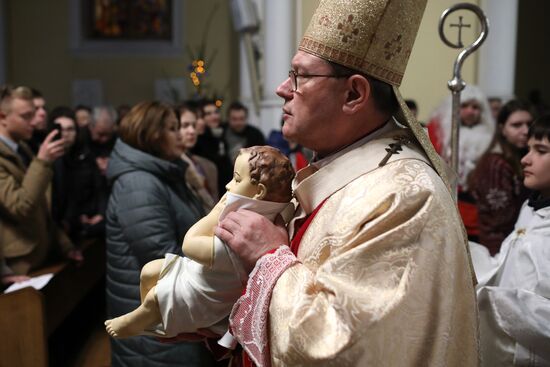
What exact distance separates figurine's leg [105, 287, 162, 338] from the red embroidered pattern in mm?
276

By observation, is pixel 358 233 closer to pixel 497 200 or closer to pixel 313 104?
pixel 313 104

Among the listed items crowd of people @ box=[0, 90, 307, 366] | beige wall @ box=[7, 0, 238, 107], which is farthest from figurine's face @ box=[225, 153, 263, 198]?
beige wall @ box=[7, 0, 238, 107]

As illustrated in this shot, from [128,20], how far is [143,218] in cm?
1086

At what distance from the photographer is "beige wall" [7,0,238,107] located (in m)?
12.5

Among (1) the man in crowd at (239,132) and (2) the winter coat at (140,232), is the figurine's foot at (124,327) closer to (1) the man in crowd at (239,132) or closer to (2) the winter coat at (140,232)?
(2) the winter coat at (140,232)

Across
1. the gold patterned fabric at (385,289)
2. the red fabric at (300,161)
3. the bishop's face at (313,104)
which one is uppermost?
the bishop's face at (313,104)

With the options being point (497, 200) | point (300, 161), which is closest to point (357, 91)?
point (497, 200)

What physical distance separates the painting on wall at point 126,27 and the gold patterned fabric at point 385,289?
11640mm

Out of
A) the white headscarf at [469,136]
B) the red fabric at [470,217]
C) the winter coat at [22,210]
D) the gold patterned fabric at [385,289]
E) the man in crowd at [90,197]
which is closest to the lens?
A: the gold patterned fabric at [385,289]

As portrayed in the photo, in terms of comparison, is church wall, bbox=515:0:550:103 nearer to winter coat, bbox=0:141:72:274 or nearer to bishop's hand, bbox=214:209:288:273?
winter coat, bbox=0:141:72:274

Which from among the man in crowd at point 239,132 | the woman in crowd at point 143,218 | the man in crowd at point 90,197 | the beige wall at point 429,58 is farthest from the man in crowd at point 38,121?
the beige wall at point 429,58

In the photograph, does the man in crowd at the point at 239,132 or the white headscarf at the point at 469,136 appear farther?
the man in crowd at the point at 239,132

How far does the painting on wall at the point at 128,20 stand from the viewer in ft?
41.8

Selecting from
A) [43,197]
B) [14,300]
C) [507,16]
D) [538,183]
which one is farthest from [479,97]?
[14,300]
